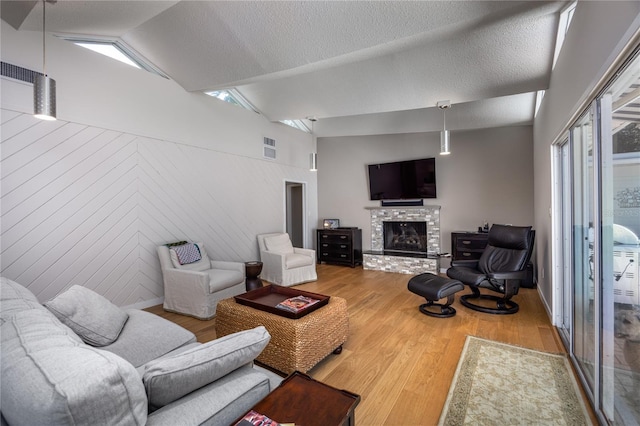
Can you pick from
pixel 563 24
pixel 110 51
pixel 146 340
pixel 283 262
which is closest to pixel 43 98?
pixel 146 340

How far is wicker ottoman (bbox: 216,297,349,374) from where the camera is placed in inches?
81.0

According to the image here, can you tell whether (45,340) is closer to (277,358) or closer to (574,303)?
(277,358)

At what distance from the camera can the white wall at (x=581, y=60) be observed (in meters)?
1.32

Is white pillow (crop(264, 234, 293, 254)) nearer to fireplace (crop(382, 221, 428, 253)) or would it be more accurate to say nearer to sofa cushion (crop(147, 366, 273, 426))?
fireplace (crop(382, 221, 428, 253))

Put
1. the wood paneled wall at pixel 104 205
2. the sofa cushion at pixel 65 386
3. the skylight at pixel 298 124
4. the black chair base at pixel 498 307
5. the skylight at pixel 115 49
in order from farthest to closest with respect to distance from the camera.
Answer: the skylight at pixel 298 124 → the black chair base at pixel 498 307 → the skylight at pixel 115 49 → the wood paneled wall at pixel 104 205 → the sofa cushion at pixel 65 386

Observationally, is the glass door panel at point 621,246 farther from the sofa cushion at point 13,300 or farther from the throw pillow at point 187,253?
the throw pillow at point 187,253

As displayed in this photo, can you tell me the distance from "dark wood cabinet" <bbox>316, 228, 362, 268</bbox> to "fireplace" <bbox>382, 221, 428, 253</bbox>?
0.61 meters

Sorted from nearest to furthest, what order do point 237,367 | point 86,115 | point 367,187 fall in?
point 237,367, point 86,115, point 367,187

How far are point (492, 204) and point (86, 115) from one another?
6.12m

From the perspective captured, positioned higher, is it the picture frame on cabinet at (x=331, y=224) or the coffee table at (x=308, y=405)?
the picture frame on cabinet at (x=331, y=224)

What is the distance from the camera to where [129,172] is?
3.54 meters

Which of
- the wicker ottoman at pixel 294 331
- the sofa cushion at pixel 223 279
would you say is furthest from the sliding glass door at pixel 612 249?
the sofa cushion at pixel 223 279

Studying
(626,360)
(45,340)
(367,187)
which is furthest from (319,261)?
(45,340)

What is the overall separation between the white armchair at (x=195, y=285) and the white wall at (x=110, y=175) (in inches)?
13.4
